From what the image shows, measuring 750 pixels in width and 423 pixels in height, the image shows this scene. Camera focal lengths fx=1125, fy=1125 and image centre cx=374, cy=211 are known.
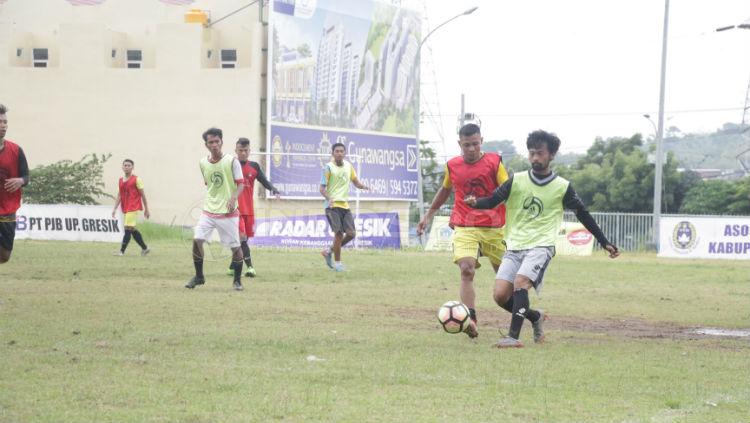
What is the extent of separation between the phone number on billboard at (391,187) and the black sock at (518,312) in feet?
102

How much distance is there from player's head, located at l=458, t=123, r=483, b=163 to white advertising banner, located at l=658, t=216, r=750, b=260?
77.1ft

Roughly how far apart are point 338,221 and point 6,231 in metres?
8.15

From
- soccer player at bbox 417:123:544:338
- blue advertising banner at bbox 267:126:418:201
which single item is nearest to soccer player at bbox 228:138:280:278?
soccer player at bbox 417:123:544:338

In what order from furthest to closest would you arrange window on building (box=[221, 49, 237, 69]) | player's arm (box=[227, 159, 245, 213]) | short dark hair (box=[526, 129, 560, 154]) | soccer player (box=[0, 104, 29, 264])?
1. window on building (box=[221, 49, 237, 69])
2. player's arm (box=[227, 159, 245, 213])
3. soccer player (box=[0, 104, 29, 264])
4. short dark hair (box=[526, 129, 560, 154])

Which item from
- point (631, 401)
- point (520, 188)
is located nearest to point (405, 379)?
point (631, 401)

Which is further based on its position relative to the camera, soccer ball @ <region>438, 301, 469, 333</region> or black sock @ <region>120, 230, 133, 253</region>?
black sock @ <region>120, 230, 133, 253</region>

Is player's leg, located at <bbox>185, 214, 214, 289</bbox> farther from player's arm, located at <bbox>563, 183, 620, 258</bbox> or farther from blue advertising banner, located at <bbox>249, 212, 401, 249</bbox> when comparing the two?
blue advertising banner, located at <bbox>249, 212, 401, 249</bbox>

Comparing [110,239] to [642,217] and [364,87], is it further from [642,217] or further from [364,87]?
[642,217]

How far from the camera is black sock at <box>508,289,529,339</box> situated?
10055 mm

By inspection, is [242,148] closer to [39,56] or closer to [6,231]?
[6,231]

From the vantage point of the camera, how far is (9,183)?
1202 centimetres

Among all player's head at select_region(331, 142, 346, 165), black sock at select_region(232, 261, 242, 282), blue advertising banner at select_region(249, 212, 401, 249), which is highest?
player's head at select_region(331, 142, 346, 165)

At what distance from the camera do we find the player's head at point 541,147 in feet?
32.8

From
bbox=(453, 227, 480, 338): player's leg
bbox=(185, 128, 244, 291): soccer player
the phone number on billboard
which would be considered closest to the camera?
bbox=(453, 227, 480, 338): player's leg
